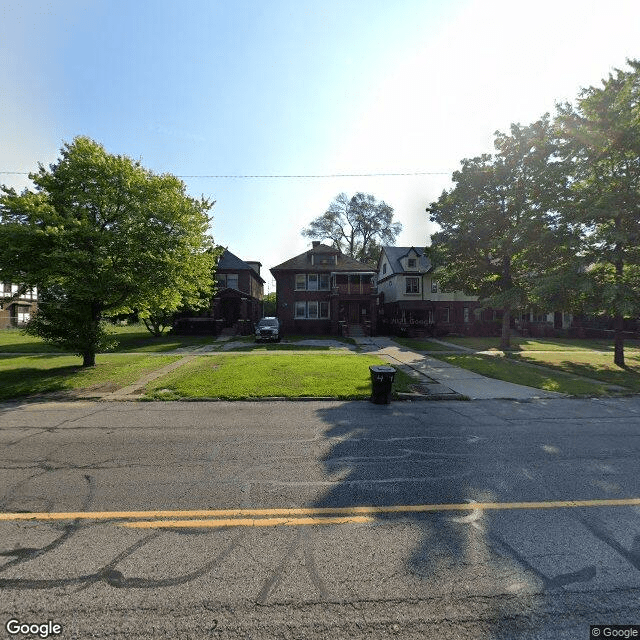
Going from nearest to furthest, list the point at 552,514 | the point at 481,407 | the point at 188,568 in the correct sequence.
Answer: the point at 188,568 → the point at 552,514 → the point at 481,407

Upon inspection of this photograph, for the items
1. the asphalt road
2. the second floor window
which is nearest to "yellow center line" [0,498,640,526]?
the asphalt road

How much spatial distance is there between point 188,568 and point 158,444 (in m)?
3.82

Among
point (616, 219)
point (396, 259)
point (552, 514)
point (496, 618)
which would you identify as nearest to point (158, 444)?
point (496, 618)

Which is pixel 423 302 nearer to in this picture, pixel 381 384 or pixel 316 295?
pixel 316 295

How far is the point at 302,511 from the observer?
420 centimetres

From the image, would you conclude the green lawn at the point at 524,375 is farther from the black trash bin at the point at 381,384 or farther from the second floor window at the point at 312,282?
the second floor window at the point at 312,282

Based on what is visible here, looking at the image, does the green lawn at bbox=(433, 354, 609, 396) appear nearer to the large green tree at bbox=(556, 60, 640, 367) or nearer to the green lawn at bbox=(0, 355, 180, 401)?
the large green tree at bbox=(556, 60, 640, 367)

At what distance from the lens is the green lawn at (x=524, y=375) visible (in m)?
12.1

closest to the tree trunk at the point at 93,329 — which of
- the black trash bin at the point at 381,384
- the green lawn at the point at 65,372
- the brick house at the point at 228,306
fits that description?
the green lawn at the point at 65,372

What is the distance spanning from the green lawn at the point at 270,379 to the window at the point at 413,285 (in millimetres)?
18122

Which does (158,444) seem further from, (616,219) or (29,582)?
(616,219)

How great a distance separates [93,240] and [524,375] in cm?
1821

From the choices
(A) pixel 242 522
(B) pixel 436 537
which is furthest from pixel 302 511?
(B) pixel 436 537

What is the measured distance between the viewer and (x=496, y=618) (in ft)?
8.82
